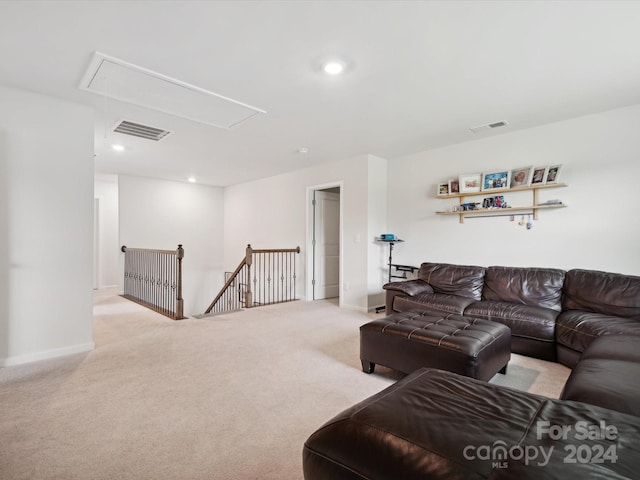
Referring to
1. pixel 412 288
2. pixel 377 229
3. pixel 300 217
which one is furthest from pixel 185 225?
pixel 412 288

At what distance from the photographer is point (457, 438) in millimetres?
1001

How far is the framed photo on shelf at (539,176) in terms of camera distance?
3732 millimetres

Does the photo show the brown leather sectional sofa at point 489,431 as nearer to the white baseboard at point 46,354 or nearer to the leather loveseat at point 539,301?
the leather loveseat at point 539,301

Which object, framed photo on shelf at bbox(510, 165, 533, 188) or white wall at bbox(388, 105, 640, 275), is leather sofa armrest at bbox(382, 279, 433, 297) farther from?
framed photo on shelf at bbox(510, 165, 533, 188)

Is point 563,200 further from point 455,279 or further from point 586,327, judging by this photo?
point 586,327

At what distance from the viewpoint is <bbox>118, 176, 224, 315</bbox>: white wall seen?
666 centimetres

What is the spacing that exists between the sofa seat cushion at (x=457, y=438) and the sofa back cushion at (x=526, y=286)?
8.83 feet

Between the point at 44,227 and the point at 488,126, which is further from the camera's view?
the point at 488,126

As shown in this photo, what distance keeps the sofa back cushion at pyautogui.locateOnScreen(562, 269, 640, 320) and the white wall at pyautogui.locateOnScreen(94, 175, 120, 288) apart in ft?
27.5

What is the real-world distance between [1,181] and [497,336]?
4356 millimetres

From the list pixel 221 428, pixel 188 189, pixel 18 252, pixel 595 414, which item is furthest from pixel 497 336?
pixel 188 189

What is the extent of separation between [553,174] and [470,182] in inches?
36.4

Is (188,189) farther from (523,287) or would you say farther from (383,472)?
(383,472)

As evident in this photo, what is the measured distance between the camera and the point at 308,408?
6.97ft
